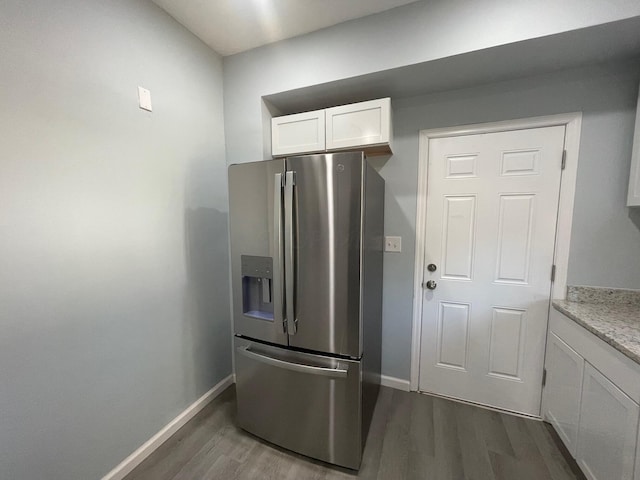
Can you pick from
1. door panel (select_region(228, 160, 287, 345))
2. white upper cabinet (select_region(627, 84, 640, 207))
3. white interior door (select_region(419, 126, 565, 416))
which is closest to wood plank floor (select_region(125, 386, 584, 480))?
white interior door (select_region(419, 126, 565, 416))

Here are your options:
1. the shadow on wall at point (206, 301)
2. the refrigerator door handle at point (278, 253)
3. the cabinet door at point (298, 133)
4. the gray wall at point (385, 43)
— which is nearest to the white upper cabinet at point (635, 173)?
the gray wall at point (385, 43)

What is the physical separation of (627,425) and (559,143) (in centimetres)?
155

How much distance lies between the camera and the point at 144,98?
1451 millimetres

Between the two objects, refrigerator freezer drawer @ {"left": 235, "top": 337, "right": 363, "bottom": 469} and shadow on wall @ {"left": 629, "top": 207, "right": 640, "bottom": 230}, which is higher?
shadow on wall @ {"left": 629, "top": 207, "right": 640, "bottom": 230}

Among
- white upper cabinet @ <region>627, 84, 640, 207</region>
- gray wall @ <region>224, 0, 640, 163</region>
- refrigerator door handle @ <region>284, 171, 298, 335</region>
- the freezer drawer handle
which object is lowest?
the freezer drawer handle

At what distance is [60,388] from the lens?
1.14 metres

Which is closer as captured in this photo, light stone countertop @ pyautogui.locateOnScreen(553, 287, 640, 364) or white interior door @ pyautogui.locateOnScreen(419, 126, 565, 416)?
light stone countertop @ pyautogui.locateOnScreen(553, 287, 640, 364)

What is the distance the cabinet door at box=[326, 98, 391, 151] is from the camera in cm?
167

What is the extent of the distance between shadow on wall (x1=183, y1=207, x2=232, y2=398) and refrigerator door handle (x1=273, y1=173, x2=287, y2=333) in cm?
77

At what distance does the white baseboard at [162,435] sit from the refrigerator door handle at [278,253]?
1.09 m

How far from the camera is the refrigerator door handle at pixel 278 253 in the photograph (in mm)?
1347

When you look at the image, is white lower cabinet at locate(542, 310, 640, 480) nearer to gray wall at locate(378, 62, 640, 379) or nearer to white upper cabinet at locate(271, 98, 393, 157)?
gray wall at locate(378, 62, 640, 379)

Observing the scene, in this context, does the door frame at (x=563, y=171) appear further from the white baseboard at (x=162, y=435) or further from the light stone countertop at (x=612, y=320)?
the white baseboard at (x=162, y=435)

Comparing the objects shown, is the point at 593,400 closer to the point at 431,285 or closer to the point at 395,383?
the point at 431,285
